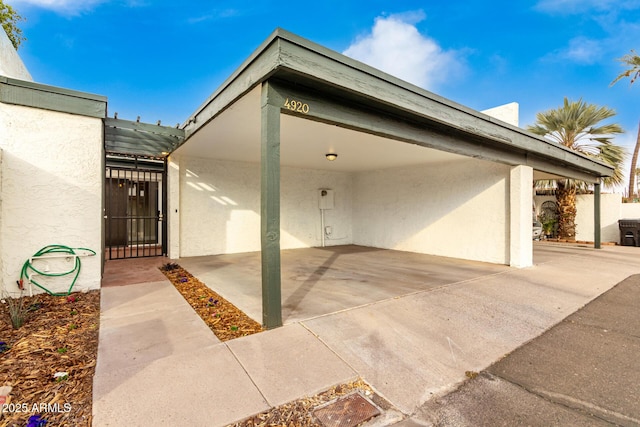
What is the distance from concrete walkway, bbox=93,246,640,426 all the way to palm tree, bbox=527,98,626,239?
29.2ft

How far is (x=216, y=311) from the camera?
3443mm

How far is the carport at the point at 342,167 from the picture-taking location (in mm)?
2844

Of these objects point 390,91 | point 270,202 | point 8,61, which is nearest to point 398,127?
point 390,91

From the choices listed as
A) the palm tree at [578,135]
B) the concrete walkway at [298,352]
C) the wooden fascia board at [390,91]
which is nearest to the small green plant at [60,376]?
the concrete walkway at [298,352]

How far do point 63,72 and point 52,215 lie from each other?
10.1m

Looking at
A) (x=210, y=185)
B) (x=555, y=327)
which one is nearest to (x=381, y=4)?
(x=210, y=185)

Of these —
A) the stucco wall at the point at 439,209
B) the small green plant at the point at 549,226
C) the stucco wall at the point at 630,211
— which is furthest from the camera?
the small green plant at the point at 549,226

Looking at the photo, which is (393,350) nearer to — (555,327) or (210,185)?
(555,327)

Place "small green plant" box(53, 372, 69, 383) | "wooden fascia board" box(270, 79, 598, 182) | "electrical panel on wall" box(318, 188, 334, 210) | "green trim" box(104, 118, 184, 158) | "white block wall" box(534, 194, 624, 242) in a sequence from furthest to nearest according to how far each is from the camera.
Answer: "white block wall" box(534, 194, 624, 242), "electrical panel on wall" box(318, 188, 334, 210), "green trim" box(104, 118, 184, 158), "wooden fascia board" box(270, 79, 598, 182), "small green plant" box(53, 372, 69, 383)

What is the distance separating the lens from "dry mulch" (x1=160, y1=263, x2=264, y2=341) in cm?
285

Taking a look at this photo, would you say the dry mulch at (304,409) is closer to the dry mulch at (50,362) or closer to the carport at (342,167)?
the dry mulch at (50,362)

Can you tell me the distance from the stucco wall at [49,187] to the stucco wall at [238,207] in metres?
3.20

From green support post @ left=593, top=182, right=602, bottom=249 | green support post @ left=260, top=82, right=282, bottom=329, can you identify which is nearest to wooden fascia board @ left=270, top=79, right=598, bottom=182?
green support post @ left=260, top=82, right=282, bottom=329

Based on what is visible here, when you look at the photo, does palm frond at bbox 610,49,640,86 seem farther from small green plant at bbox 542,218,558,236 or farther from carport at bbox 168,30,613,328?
small green plant at bbox 542,218,558,236
